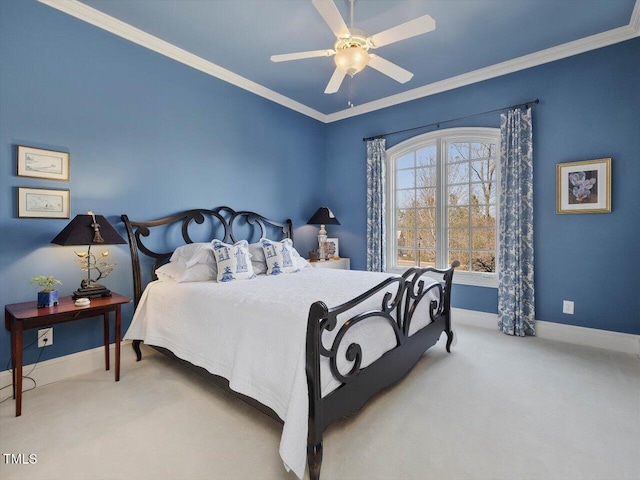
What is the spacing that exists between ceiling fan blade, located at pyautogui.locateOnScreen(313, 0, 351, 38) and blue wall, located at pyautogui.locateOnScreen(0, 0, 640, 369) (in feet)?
6.67

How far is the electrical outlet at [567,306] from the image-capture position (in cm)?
329

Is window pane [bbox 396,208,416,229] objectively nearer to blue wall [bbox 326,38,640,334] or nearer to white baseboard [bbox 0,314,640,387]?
blue wall [bbox 326,38,640,334]

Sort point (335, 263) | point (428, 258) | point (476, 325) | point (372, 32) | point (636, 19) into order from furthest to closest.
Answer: point (335, 263) < point (428, 258) < point (476, 325) < point (372, 32) < point (636, 19)

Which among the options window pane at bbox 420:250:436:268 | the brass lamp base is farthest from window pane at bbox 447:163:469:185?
the brass lamp base

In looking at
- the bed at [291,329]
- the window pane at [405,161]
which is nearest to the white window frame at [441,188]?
the window pane at [405,161]

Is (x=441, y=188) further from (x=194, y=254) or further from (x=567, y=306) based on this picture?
(x=194, y=254)

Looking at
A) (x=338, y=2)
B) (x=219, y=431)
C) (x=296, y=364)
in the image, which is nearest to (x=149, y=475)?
(x=219, y=431)

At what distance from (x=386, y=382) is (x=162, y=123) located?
10.6 ft

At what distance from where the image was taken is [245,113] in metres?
4.00

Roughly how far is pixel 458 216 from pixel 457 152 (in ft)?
2.81

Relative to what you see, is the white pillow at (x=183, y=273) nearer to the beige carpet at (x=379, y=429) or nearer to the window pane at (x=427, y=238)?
the beige carpet at (x=379, y=429)

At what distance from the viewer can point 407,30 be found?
207 cm

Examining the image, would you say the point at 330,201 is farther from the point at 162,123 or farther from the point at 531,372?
the point at 531,372

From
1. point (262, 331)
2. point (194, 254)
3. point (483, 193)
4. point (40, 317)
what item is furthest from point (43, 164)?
point (483, 193)
